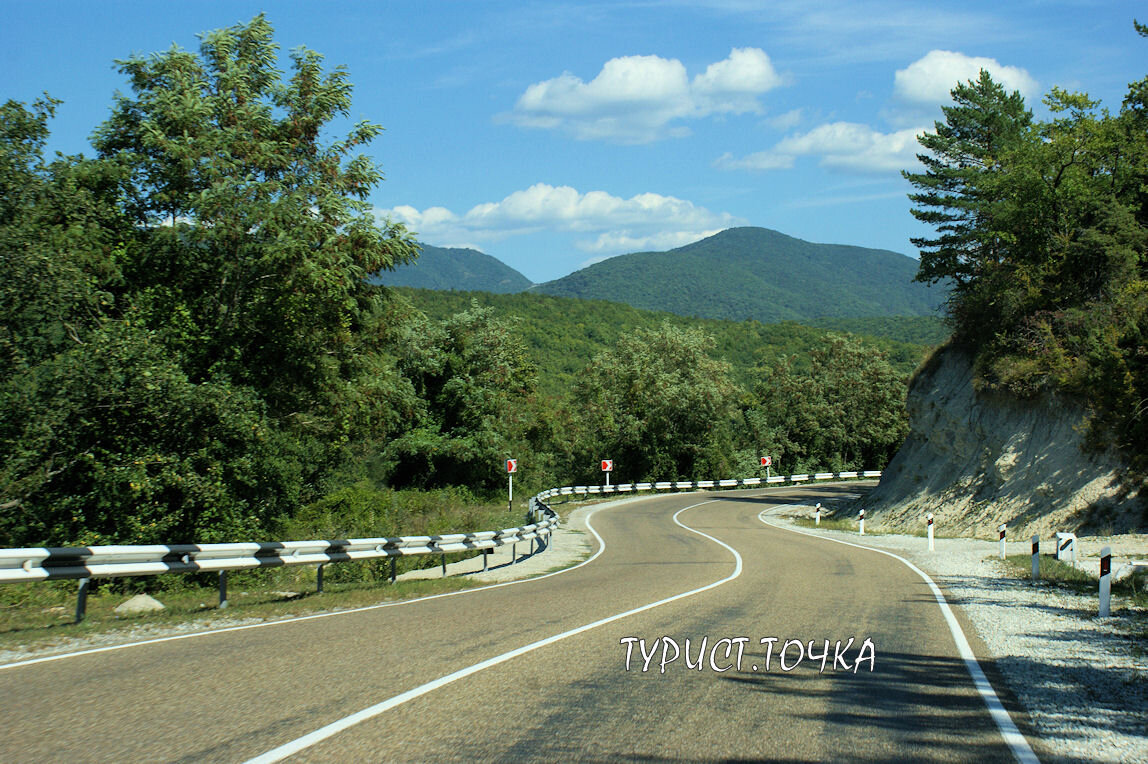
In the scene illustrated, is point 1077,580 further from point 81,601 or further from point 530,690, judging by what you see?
point 81,601

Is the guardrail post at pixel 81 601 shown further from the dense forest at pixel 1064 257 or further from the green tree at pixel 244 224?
the dense forest at pixel 1064 257

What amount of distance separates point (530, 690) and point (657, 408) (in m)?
56.9

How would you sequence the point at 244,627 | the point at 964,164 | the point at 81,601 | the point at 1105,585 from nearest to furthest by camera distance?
the point at 81,601 → the point at 244,627 → the point at 1105,585 → the point at 964,164

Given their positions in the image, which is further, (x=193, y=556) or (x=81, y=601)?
(x=193, y=556)

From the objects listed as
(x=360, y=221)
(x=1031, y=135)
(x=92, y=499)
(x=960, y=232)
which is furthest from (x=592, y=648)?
(x=960, y=232)

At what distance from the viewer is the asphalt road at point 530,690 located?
5.37 meters

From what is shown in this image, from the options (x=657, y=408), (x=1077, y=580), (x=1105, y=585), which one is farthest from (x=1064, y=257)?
(x=657, y=408)

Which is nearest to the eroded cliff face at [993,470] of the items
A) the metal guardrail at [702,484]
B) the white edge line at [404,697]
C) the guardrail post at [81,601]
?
the white edge line at [404,697]

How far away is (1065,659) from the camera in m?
8.72

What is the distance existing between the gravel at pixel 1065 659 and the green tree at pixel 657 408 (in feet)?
149

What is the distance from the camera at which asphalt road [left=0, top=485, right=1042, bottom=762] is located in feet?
17.6

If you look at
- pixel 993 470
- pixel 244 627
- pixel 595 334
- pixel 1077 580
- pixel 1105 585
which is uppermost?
pixel 595 334

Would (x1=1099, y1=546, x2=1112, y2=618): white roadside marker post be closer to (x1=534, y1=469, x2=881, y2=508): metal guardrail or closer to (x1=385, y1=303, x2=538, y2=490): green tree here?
(x1=534, y1=469, x2=881, y2=508): metal guardrail

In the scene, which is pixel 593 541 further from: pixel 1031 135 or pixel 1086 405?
pixel 1031 135
